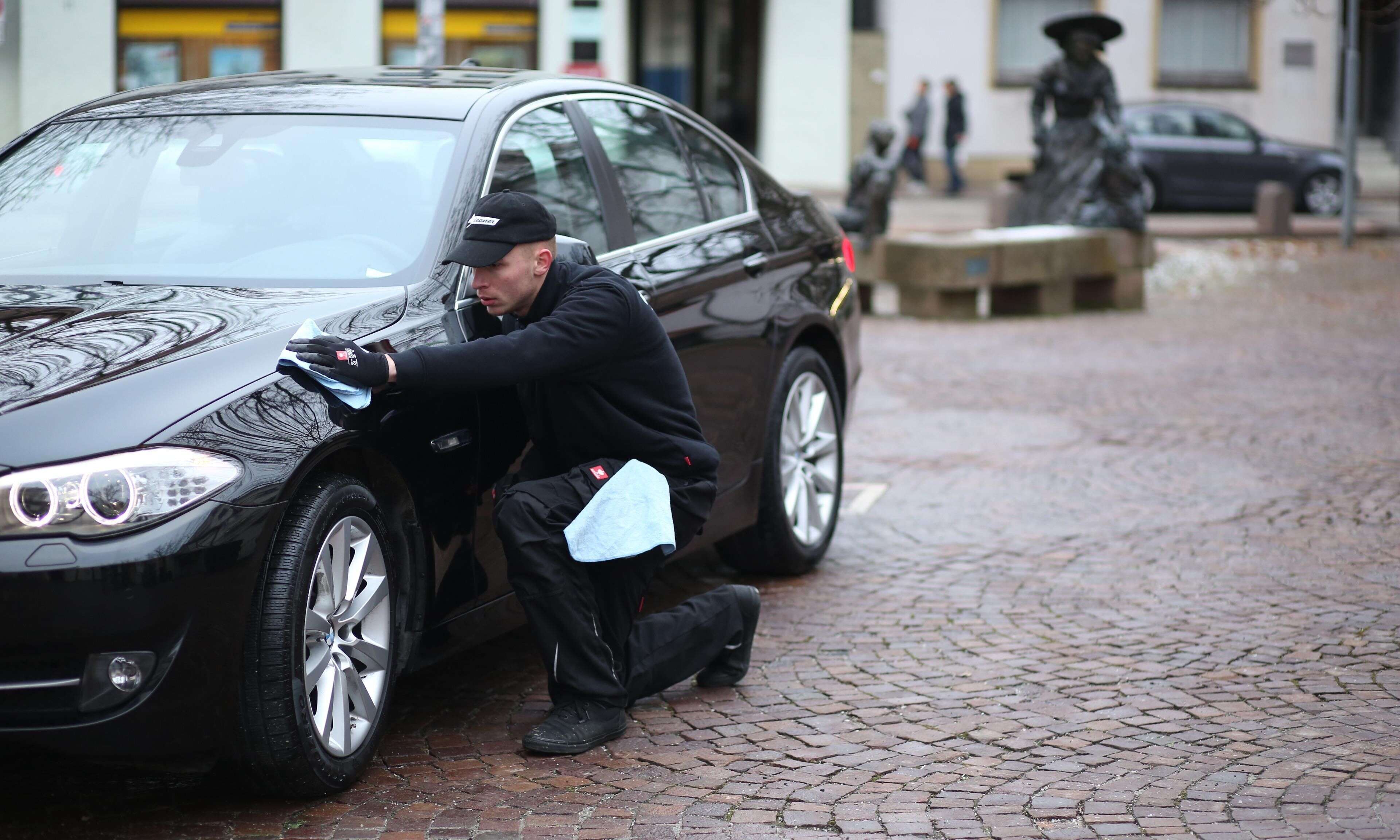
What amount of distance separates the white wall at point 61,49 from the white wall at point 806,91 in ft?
34.7

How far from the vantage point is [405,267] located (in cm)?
429

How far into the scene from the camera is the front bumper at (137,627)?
3266 millimetres

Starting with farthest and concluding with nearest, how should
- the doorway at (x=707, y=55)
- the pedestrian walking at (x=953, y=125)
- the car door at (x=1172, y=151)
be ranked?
the doorway at (x=707, y=55), the pedestrian walking at (x=953, y=125), the car door at (x=1172, y=151)

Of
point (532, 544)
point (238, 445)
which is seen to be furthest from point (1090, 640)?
point (238, 445)

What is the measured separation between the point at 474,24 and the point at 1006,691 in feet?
76.5

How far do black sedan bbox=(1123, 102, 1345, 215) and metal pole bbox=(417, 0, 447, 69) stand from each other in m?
15.4

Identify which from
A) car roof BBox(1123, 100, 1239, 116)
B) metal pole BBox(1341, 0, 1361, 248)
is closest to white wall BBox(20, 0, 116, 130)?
car roof BBox(1123, 100, 1239, 116)

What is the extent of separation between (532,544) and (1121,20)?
95.4 ft

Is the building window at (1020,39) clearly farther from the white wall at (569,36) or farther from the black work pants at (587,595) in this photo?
the black work pants at (587,595)

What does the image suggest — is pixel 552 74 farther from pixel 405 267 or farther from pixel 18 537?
pixel 18 537

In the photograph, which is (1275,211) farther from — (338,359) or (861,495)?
(338,359)

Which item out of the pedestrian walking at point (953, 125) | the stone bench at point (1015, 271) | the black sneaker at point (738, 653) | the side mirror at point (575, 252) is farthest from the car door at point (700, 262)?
the pedestrian walking at point (953, 125)

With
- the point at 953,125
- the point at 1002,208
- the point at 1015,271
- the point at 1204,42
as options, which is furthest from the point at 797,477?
the point at 1204,42

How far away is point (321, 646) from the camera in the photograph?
378cm
